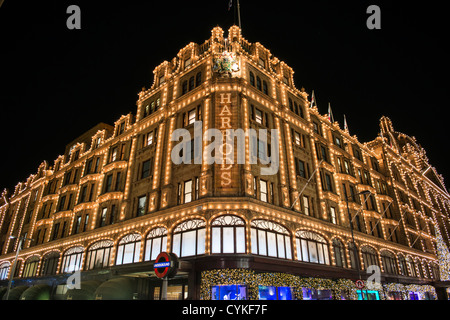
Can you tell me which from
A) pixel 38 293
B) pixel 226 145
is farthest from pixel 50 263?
pixel 226 145

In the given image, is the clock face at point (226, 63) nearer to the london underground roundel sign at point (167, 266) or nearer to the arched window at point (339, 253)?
the london underground roundel sign at point (167, 266)

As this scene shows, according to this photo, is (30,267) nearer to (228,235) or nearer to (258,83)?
(228,235)

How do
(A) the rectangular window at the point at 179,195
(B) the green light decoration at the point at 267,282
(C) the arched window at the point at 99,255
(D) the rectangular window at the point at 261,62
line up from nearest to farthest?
1. (B) the green light decoration at the point at 267,282
2. (A) the rectangular window at the point at 179,195
3. (C) the arched window at the point at 99,255
4. (D) the rectangular window at the point at 261,62

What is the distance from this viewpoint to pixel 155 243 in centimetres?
2666

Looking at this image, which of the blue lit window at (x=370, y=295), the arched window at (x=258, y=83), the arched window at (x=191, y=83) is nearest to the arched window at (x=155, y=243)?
the arched window at (x=191, y=83)

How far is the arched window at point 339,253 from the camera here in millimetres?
30638

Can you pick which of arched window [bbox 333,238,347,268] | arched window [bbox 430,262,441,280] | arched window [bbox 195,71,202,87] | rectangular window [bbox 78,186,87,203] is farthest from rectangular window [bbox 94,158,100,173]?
arched window [bbox 430,262,441,280]

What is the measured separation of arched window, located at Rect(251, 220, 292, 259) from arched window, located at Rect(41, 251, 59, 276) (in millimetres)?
28297

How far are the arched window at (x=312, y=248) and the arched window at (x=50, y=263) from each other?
30396 mm

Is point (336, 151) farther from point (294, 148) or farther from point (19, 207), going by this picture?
point (19, 207)
